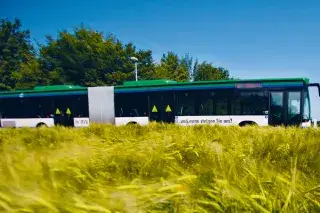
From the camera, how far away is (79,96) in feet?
49.7

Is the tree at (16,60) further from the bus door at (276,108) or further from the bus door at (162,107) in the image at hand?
the bus door at (276,108)

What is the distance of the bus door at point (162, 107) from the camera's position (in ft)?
43.2

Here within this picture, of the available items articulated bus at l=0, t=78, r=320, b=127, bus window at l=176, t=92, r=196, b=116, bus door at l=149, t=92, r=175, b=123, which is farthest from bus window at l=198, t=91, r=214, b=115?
bus door at l=149, t=92, r=175, b=123

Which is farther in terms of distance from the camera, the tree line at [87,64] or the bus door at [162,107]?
the tree line at [87,64]

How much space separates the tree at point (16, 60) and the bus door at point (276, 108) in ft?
101

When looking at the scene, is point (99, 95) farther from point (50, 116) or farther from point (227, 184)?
point (227, 184)

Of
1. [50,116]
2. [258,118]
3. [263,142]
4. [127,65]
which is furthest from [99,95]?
[127,65]

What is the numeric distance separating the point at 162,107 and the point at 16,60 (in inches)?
1620

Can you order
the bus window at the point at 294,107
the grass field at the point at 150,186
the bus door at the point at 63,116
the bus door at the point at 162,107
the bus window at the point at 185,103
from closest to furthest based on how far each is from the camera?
the grass field at the point at 150,186 < the bus window at the point at 294,107 < the bus window at the point at 185,103 < the bus door at the point at 162,107 < the bus door at the point at 63,116

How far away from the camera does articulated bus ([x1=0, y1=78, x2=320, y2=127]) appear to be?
11352 millimetres

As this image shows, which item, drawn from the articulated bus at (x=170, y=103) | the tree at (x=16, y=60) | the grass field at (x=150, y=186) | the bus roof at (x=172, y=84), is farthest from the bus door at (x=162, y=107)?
the tree at (x=16, y=60)

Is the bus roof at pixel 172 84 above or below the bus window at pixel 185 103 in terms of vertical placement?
above

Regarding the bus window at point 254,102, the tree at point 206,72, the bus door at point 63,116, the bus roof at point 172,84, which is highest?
the tree at point 206,72

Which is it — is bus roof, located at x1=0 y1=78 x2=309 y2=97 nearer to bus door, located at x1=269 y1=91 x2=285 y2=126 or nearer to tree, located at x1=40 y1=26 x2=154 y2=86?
bus door, located at x1=269 y1=91 x2=285 y2=126
